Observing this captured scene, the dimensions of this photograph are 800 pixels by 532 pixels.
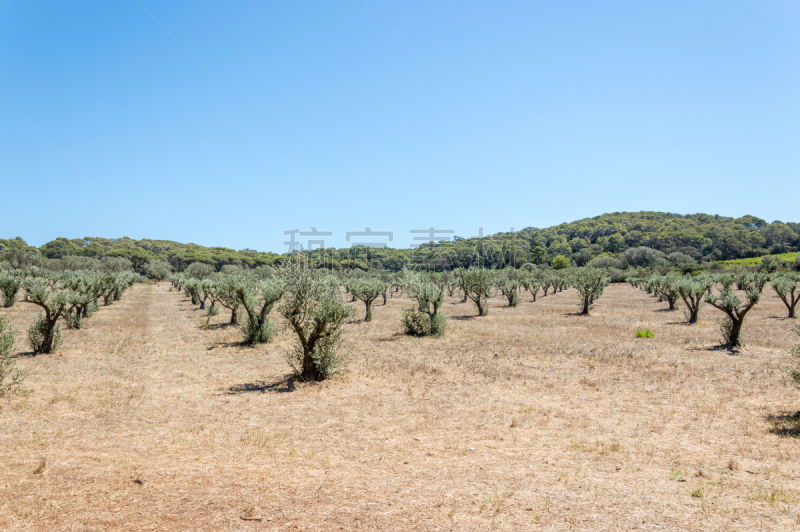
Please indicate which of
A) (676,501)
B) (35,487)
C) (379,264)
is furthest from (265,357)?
(379,264)

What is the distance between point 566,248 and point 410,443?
597ft

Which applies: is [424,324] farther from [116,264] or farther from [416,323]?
[116,264]

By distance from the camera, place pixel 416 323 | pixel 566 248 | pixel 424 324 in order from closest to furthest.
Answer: pixel 424 324
pixel 416 323
pixel 566 248

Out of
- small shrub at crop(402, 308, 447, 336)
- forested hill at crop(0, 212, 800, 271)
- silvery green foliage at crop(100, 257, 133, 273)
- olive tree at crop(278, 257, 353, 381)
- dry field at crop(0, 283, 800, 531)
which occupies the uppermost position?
forested hill at crop(0, 212, 800, 271)

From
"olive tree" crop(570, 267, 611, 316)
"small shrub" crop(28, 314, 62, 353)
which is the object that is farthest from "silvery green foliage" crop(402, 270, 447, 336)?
"small shrub" crop(28, 314, 62, 353)

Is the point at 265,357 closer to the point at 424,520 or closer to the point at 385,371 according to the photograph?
the point at 385,371

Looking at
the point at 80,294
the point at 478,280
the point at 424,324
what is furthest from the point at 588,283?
the point at 80,294

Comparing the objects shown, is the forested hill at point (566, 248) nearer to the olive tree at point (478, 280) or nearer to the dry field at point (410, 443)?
the olive tree at point (478, 280)

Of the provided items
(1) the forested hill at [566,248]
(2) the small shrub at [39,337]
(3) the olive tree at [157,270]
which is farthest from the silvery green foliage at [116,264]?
(2) the small shrub at [39,337]

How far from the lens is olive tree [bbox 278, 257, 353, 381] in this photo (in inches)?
634

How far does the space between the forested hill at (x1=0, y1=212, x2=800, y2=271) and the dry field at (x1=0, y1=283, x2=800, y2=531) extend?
90.4 meters

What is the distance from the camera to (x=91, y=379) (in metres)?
17.3

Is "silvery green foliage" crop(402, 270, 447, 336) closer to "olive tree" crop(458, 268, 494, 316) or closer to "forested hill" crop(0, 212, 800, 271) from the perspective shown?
"olive tree" crop(458, 268, 494, 316)

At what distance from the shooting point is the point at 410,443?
411 inches
